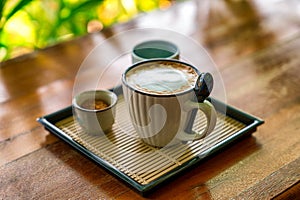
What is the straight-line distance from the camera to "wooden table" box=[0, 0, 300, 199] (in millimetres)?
694

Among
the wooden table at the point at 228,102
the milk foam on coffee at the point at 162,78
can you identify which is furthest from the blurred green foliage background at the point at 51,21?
the milk foam on coffee at the point at 162,78

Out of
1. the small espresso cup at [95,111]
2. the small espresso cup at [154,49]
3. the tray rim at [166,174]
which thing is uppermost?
the small espresso cup at [154,49]

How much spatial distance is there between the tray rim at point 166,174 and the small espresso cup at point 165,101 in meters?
0.05

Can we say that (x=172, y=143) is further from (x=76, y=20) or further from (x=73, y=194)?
(x=76, y=20)

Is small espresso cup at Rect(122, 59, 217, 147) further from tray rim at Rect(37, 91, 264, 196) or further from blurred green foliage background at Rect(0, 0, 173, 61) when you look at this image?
blurred green foliage background at Rect(0, 0, 173, 61)

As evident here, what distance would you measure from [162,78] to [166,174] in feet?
0.48

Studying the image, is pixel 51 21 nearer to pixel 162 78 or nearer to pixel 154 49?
pixel 154 49

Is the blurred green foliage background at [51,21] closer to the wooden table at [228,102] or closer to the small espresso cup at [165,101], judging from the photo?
the wooden table at [228,102]

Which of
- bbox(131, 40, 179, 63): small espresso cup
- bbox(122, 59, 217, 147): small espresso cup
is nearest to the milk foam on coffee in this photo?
bbox(122, 59, 217, 147): small espresso cup

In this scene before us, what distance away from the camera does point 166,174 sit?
27.3 inches

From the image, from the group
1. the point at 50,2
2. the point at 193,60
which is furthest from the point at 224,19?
the point at 50,2

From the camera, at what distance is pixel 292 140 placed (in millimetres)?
795

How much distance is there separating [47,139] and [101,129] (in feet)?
0.31

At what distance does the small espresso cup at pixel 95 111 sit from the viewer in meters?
0.77
